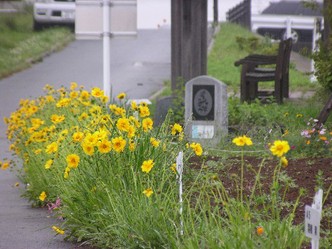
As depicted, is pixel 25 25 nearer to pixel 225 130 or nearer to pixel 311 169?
pixel 225 130

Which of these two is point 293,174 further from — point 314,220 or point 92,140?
point 314,220

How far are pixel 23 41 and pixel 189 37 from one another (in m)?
18.4

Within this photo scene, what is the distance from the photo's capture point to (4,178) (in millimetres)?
13133

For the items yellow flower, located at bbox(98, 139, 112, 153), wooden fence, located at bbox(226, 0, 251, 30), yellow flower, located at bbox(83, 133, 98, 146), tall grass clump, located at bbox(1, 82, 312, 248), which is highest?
wooden fence, located at bbox(226, 0, 251, 30)

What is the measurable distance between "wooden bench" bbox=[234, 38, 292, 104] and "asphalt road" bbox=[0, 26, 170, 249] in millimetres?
2109

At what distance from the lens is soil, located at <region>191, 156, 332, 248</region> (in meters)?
7.50

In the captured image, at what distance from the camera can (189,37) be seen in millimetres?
15523

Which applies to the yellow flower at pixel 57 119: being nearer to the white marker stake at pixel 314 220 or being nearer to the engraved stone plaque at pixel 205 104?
the engraved stone plaque at pixel 205 104

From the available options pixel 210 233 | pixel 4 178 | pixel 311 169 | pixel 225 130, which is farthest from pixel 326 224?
pixel 4 178

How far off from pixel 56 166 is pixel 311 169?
6.92 feet

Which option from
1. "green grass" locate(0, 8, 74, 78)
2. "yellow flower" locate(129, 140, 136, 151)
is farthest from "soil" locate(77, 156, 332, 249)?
"green grass" locate(0, 8, 74, 78)

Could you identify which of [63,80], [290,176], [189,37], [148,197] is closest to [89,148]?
[148,197]

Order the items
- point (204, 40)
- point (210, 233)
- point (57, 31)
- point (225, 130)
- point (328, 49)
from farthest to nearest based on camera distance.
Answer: point (57, 31), point (204, 40), point (328, 49), point (225, 130), point (210, 233)

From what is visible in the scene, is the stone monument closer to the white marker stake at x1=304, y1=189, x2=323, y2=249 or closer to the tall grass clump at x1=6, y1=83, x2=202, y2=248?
the tall grass clump at x1=6, y1=83, x2=202, y2=248
